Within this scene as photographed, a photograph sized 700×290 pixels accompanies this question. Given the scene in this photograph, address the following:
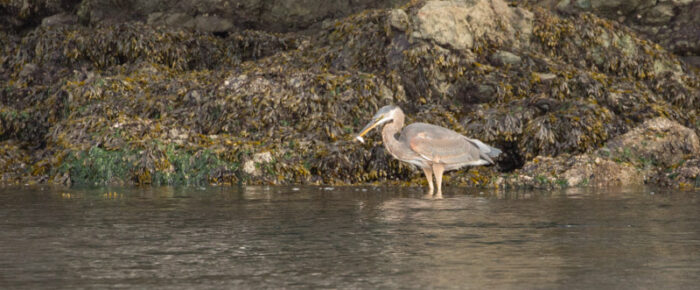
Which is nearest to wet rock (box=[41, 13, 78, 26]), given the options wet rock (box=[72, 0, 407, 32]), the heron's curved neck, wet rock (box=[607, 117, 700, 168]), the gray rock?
wet rock (box=[72, 0, 407, 32])

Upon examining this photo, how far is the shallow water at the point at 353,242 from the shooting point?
496cm

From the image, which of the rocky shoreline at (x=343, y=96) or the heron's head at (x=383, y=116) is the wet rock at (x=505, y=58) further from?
the heron's head at (x=383, y=116)

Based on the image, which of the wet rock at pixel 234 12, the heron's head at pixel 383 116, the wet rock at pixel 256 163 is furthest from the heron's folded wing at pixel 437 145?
the wet rock at pixel 234 12

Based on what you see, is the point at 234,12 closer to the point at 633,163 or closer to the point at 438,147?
the point at 438,147

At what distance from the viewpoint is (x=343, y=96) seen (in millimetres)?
15430

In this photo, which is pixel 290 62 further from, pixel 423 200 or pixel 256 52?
pixel 423 200

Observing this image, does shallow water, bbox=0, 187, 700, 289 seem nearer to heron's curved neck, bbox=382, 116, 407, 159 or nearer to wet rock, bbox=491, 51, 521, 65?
heron's curved neck, bbox=382, 116, 407, 159

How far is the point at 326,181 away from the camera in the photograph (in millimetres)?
13680

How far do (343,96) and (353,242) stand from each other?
9.13 m

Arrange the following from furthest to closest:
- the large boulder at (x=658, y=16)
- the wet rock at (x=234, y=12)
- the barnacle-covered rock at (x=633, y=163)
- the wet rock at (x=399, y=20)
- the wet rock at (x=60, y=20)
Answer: the wet rock at (x=60, y=20), the wet rock at (x=234, y=12), the large boulder at (x=658, y=16), the wet rock at (x=399, y=20), the barnacle-covered rock at (x=633, y=163)

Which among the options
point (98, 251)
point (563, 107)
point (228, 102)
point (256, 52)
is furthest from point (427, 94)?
point (98, 251)

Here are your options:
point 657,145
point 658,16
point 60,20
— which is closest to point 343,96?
point 657,145

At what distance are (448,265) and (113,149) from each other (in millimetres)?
9667

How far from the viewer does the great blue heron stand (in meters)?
11.5
